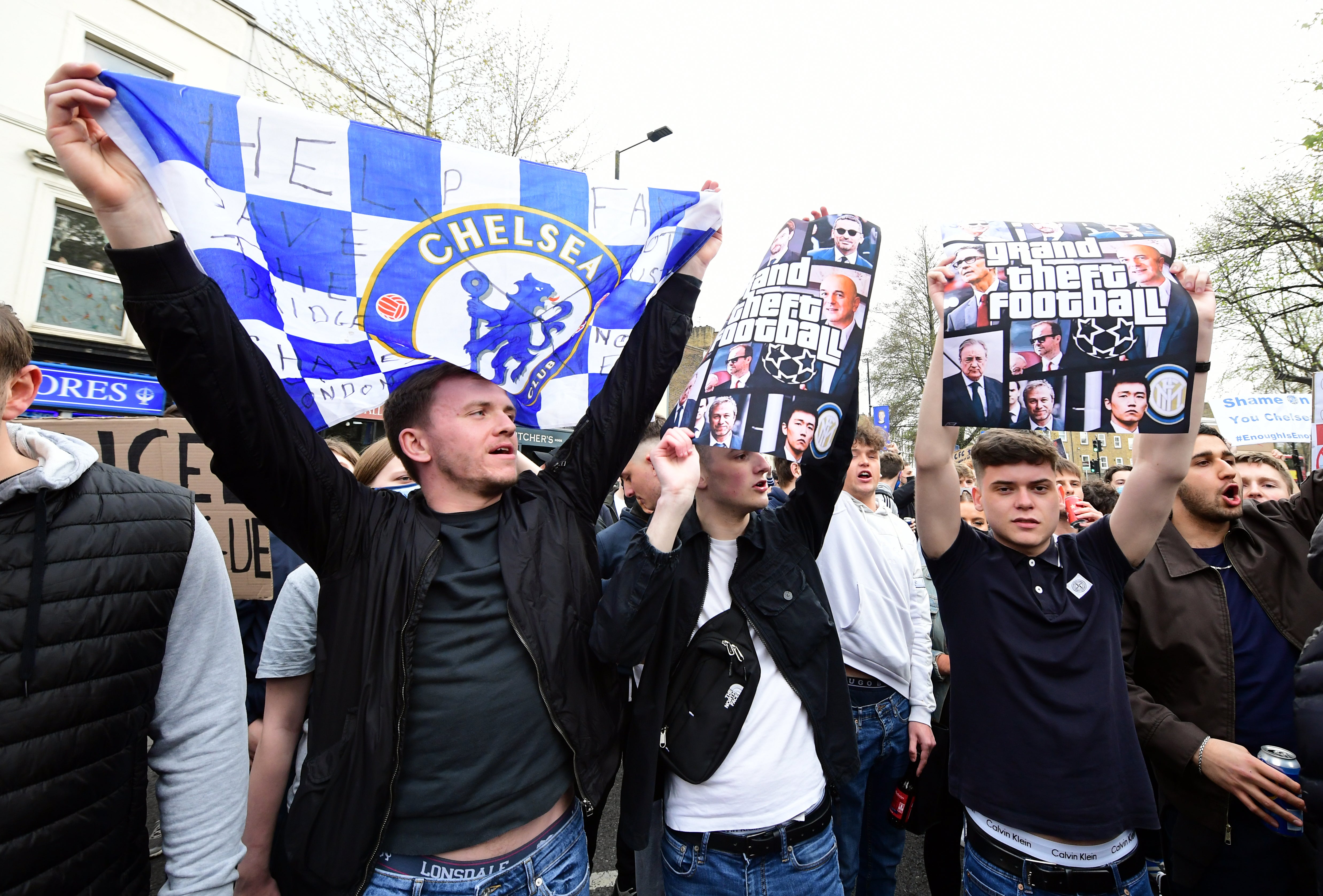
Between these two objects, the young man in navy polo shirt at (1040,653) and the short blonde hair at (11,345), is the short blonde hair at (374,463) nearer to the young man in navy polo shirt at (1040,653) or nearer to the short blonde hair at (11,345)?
the short blonde hair at (11,345)

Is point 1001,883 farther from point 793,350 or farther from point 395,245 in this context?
point 395,245

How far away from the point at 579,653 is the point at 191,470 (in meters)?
2.53

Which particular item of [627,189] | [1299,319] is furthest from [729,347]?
[1299,319]

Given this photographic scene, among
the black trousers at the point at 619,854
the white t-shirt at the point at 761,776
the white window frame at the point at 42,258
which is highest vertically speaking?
the white window frame at the point at 42,258

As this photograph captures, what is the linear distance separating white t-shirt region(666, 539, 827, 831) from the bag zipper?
0.78 meters

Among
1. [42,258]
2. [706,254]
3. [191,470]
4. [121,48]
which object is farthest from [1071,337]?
[121,48]

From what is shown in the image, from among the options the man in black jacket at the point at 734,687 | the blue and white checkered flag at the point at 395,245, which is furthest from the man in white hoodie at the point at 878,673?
the blue and white checkered flag at the point at 395,245

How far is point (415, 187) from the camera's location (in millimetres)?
1816

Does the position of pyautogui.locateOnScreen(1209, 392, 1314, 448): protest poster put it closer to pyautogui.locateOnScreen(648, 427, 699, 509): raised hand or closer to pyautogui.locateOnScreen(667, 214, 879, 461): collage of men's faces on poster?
pyautogui.locateOnScreen(667, 214, 879, 461): collage of men's faces on poster

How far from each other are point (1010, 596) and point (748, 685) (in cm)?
97

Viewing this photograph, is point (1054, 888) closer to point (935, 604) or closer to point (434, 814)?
point (434, 814)

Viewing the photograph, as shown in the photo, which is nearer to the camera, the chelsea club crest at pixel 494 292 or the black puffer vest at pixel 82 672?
the black puffer vest at pixel 82 672

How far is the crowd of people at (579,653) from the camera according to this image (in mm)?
1308

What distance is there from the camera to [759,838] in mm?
1782
